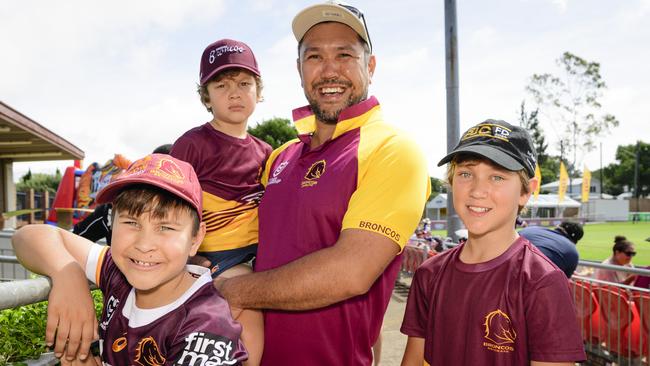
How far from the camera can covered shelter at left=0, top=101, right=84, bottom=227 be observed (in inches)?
377

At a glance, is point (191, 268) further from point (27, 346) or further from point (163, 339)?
point (27, 346)

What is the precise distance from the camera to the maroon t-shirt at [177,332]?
162 centimetres

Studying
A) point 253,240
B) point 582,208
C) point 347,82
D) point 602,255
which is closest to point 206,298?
point 253,240

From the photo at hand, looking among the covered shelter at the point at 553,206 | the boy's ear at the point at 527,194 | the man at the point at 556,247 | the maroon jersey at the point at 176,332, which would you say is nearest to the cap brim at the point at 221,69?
the maroon jersey at the point at 176,332

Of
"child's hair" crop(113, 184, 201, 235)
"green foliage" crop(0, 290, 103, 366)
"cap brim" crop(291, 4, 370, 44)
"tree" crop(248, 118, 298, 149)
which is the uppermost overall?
"tree" crop(248, 118, 298, 149)

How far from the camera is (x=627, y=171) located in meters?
85.6

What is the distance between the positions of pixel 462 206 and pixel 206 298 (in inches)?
47.8

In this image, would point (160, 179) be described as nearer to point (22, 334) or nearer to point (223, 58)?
point (22, 334)

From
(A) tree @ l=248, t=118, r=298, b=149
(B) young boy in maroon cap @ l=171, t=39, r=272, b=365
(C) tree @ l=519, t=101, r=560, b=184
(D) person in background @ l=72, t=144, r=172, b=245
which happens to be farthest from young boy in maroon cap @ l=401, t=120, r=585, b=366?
(C) tree @ l=519, t=101, r=560, b=184

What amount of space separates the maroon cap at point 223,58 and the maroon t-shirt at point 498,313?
1.62 meters

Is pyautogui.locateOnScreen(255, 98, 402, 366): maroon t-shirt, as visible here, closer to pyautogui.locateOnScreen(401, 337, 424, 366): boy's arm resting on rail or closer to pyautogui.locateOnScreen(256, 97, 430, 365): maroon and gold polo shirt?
pyautogui.locateOnScreen(256, 97, 430, 365): maroon and gold polo shirt

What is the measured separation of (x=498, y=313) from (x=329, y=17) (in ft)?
4.78

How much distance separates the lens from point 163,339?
1.68m

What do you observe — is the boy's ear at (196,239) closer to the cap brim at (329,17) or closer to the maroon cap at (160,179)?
the maroon cap at (160,179)
